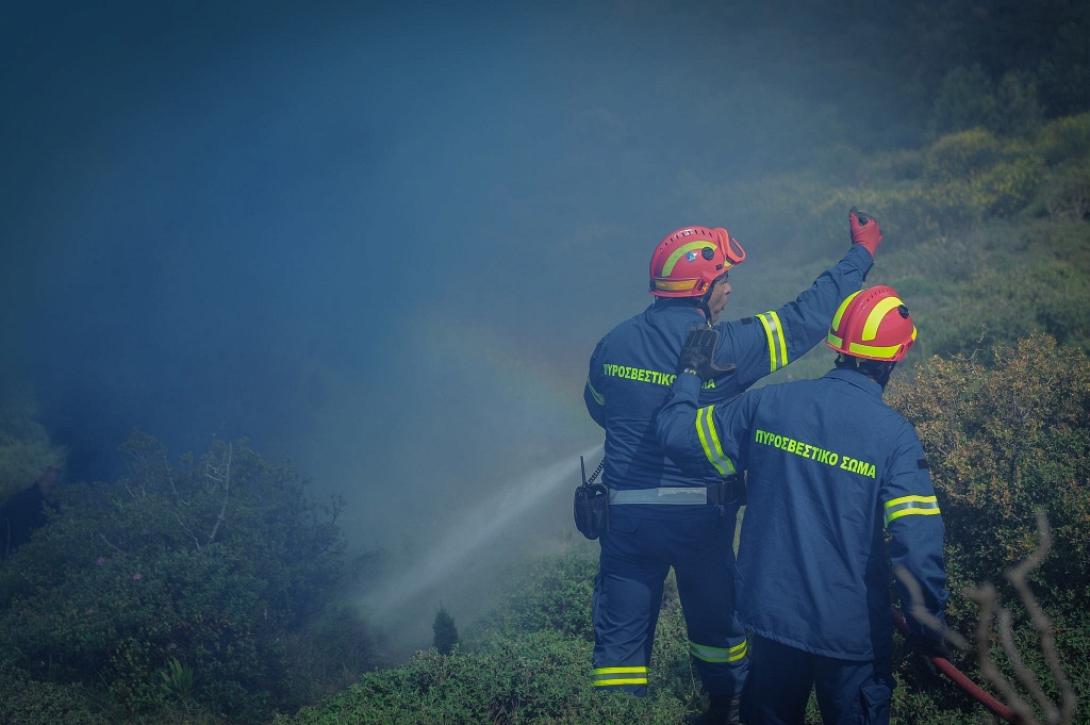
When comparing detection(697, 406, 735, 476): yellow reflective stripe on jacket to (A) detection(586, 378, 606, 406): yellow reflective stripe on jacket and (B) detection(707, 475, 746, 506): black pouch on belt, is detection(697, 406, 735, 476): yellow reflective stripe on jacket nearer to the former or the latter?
(B) detection(707, 475, 746, 506): black pouch on belt

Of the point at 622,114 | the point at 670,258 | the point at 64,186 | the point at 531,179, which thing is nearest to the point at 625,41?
the point at 622,114

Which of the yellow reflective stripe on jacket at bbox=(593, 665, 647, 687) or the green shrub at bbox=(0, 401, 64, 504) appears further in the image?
the green shrub at bbox=(0, 401, 64, 504)

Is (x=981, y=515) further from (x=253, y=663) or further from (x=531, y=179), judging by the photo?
(x=531, y=179)

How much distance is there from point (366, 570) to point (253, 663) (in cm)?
284

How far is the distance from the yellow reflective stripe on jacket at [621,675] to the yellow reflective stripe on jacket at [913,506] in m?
1.74

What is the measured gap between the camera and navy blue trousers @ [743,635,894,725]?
3211mm

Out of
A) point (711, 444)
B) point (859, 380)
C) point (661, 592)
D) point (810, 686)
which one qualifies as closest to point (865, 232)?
point (859, 380)

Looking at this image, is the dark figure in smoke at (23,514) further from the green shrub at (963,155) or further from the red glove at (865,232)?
the green shrub at (963,155)

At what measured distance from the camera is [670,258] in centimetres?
432

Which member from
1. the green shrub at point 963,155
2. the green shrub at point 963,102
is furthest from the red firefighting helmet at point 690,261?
the green shrub at point 963,102

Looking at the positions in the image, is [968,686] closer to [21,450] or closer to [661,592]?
[661,592]

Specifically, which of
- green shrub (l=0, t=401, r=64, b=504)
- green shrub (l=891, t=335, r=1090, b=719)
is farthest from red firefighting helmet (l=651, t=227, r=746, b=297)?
green shrub (l=0, t=401, r=64, b=504)

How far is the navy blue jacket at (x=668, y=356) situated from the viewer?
395 centimetres

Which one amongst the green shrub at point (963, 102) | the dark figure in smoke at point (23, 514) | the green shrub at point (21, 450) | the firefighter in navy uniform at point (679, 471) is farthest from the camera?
the green shrub at point (963, 102)
